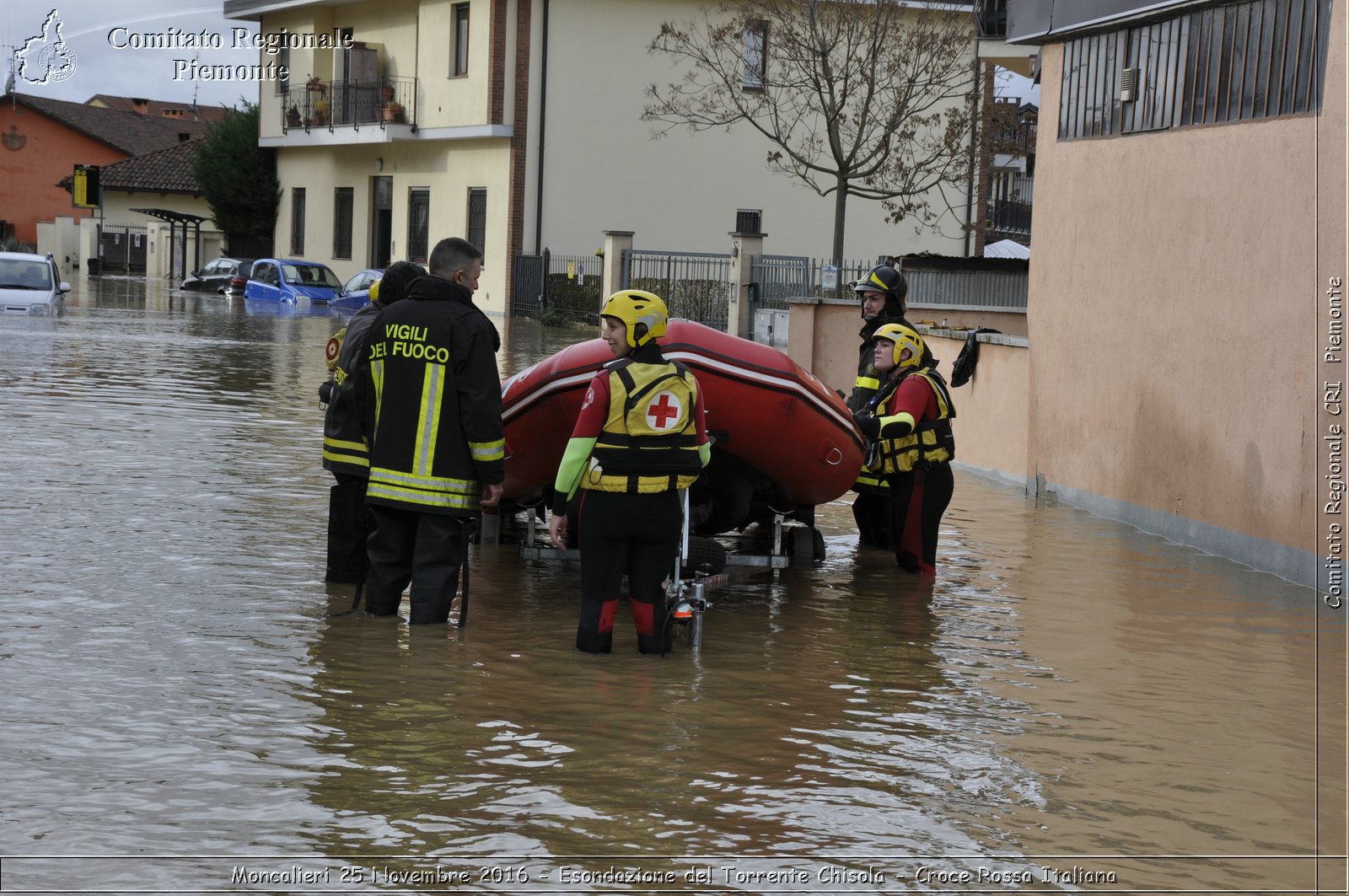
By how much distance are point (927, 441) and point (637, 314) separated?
3093 millimetres

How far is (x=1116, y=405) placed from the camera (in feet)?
42.1

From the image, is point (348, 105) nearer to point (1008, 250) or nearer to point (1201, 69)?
point (1008, 250)

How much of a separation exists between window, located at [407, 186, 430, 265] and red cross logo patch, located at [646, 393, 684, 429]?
124ft

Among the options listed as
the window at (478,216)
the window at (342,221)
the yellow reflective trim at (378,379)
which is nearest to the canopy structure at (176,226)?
the window at (342,221)

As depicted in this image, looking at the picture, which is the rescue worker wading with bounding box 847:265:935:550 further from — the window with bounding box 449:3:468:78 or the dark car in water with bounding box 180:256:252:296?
the dark car in water with bounding box 180:256:252:296

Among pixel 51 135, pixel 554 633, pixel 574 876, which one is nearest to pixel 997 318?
pixel 554 633

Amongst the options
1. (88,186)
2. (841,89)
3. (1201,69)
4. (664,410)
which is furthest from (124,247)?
(664,410)

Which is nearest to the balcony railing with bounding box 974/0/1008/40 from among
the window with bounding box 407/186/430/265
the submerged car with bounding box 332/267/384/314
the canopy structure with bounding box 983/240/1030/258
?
the canopy structure with bounding box 983/240/1030/258

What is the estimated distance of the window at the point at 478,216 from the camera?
4188 centimetres

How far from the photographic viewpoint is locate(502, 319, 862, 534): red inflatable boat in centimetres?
889

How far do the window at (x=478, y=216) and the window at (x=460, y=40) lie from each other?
2.90 meters

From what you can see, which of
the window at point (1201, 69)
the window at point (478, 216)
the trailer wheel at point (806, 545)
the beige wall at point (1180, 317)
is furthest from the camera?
the window at point (478, 216)

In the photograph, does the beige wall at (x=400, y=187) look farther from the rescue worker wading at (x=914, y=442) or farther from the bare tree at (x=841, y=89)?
the rescue worker wading at (x=914, y=442)

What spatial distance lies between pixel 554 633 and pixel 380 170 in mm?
40121
